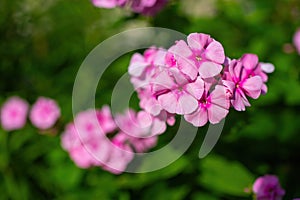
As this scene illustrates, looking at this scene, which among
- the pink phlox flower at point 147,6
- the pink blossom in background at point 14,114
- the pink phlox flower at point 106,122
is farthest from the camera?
the pink blossom in background at point 14,114

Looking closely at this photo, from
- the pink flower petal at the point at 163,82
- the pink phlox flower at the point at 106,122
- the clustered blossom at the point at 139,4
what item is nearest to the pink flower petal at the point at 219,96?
A: the pink flower petal at the point at 163,82

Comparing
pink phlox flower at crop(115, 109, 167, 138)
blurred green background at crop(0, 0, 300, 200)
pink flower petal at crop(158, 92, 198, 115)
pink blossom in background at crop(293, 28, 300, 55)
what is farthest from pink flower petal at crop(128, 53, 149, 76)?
pink blossom in background at crop(293, 28, 300, 55)

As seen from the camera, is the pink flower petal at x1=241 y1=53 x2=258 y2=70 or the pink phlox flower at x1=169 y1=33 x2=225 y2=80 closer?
the pink phlox flower at x1=169 y1=33 x2=225 y2=80

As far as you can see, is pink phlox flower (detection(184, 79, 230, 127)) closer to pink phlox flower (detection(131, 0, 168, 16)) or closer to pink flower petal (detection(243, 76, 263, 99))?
pink flower petal (detection(243, 76, 263, 99))

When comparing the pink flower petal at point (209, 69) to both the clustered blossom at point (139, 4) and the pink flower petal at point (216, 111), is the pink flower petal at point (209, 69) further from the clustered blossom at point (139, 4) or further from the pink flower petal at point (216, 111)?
the clustered blossom at point (139, 4)

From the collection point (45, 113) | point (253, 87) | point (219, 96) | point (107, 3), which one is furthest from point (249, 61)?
point (45, 113)

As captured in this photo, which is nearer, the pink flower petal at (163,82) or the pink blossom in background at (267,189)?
the pink flower petal at (163,82)
